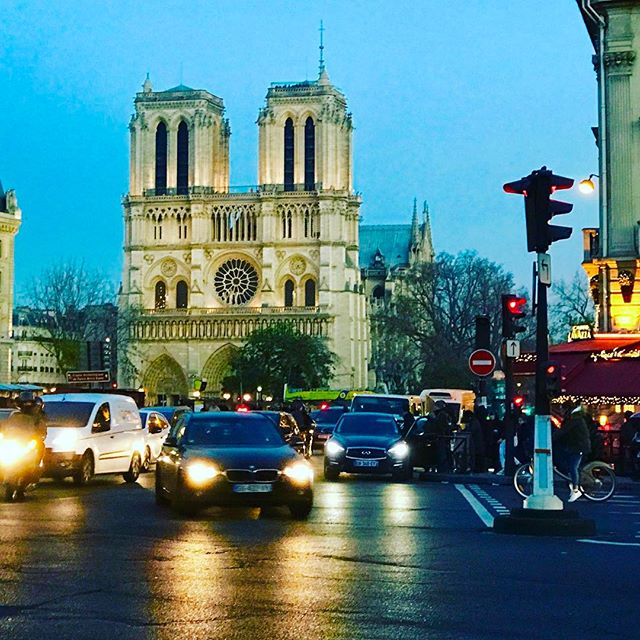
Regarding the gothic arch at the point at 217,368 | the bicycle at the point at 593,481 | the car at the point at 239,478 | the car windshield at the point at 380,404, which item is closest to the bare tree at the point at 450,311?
the car windshield at the point at 380,404

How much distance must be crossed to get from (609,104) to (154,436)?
13.5 meters

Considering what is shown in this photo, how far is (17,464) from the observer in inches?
864

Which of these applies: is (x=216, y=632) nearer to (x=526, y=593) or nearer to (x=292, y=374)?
(x=526, y=593)

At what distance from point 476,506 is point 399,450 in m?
8.50

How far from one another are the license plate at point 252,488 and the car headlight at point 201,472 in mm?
331

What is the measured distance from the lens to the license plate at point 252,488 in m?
18.7

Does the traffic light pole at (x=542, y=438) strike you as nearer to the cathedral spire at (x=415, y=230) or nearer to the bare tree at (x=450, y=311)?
the bare tree at (x=450, y=311)

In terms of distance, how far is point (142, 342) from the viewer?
→ 432ft

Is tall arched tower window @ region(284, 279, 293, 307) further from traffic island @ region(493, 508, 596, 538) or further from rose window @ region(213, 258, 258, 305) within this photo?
traffic island @ region(493, 508, 596, 538)

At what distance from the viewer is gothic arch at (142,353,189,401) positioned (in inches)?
5167

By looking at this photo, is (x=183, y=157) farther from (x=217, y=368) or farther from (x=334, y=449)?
(x=334, y=449)

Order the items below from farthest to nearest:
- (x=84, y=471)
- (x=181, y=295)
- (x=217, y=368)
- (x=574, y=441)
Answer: (x=181, y=295) → (x=217, y=368) → (x=84, y=471) → (x=574, y=441)

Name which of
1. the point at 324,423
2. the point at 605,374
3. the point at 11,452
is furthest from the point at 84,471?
the point at 324,423

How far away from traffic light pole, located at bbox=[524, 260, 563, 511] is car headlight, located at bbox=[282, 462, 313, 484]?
2.88 meters
